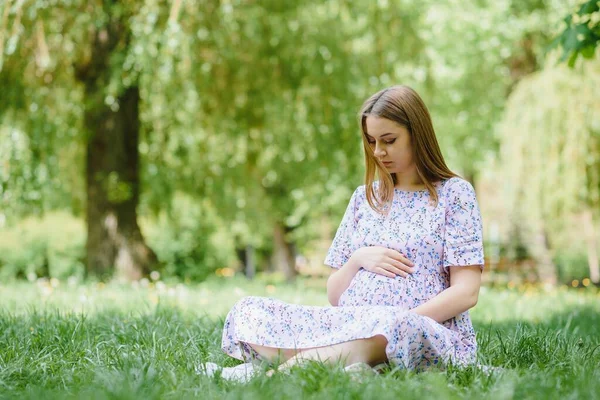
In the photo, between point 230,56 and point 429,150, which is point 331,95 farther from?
point 429,150

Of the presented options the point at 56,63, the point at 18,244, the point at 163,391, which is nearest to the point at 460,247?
the point at 163,391

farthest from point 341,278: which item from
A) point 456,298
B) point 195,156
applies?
point 195,156

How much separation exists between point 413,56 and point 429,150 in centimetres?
543

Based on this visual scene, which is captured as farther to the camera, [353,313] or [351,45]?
[351,45]

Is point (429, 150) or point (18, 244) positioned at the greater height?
point (429, 150)

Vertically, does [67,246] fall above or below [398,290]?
below

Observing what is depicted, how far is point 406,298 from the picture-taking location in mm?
2777

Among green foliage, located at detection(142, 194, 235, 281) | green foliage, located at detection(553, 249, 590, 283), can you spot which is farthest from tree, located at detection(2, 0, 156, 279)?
green foliage, located at detection(553, 249, 590, 283)

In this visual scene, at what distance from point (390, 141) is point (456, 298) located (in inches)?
26.8

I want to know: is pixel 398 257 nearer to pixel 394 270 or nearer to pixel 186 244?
pixel 394 270

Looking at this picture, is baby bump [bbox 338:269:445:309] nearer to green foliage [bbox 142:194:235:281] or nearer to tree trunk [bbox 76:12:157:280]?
tree trunk [bbox 76:12:157:280]

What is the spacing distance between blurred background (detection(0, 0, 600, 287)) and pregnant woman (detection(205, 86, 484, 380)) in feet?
6.48

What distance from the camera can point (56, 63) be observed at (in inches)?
286

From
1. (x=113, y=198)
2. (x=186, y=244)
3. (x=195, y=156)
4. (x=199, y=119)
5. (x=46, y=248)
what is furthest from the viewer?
(x=186, y=244)
